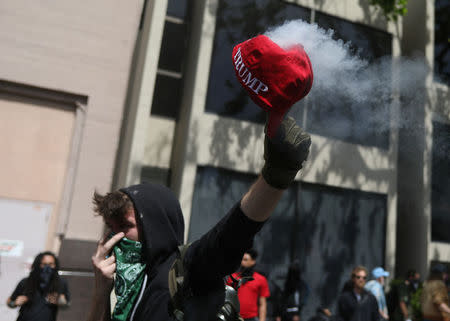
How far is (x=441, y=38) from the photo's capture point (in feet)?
32.5

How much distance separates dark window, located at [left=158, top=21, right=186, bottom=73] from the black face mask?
217 inches

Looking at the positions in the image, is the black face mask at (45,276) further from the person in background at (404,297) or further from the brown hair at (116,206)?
the person in background at (404,297)

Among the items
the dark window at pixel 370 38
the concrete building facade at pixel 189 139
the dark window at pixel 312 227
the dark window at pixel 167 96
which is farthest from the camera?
the dark window at pixel 167 96

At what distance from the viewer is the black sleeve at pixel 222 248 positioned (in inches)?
45.8

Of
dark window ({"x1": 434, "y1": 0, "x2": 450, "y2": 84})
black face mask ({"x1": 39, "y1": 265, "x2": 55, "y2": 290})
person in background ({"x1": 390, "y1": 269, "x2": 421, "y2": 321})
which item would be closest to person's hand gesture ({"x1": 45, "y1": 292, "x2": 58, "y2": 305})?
black face mask ({"x1": 39, "y1": 265, "x2": 55, "y2": 290})

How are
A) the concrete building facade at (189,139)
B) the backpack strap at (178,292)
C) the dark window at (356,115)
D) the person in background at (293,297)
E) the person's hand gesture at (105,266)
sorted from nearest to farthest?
the backpack strap at (178,292)
the person's hand gesture at (105,266)
the person in background at (293,297)
the concrete building facade at (189,139)
the dark window at (356,115)

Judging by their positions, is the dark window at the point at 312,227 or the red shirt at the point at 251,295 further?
the dark window at the point at 312,227

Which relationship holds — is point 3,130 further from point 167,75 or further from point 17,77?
point 167,75

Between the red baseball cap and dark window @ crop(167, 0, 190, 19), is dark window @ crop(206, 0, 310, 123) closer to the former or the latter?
dark window @ crop(167, 0, 190, 19)

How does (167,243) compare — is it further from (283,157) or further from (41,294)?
(41,294)

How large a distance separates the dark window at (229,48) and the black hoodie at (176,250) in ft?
21.8

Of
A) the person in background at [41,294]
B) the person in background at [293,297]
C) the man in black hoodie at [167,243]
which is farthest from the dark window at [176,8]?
the man in black hoodie at [167,243]

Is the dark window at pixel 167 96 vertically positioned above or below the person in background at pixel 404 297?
above

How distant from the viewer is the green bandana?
162cm
